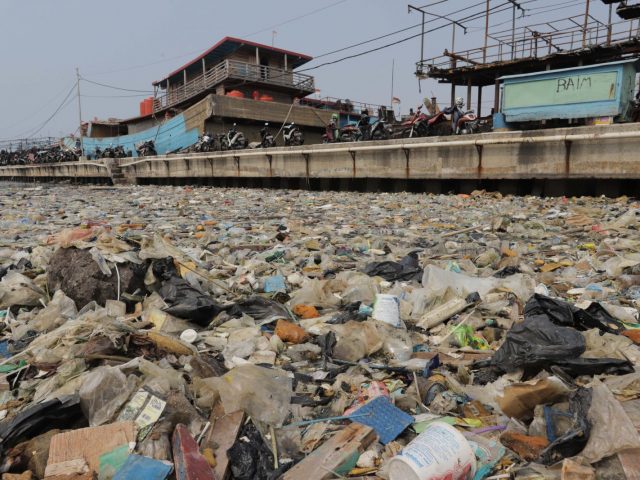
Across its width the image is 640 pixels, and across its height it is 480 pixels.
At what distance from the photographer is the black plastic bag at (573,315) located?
251cm

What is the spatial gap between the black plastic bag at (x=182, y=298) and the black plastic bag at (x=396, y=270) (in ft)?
4.99

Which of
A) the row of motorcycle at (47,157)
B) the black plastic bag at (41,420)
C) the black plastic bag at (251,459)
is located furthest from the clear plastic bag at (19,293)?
the row of motorcycle at (47,157)

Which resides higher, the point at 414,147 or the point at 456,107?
the point at 456,107

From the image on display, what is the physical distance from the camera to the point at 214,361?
2.35m

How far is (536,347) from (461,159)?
30.2ft

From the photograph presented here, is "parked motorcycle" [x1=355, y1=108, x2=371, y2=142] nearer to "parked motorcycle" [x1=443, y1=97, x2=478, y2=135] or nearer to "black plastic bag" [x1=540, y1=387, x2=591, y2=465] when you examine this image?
"parked motorcycle" [x1=443, y1=97, x2=478, y2=135]

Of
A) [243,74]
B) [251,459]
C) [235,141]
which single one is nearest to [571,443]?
[251,459]

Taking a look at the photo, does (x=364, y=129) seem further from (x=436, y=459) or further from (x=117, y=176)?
(x=117, y=176)

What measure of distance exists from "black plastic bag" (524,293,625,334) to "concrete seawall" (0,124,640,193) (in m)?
7.06

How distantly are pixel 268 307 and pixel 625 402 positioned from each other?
2130 millimetres

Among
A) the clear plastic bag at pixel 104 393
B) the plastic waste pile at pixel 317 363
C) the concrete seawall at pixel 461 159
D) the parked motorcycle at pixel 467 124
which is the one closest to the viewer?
the plastic waste pile at pixel 317 363

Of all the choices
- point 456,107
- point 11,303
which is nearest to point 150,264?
point 11,303

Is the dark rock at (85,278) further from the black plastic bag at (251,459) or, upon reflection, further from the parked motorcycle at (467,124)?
the parked motorcycle at (467,124)

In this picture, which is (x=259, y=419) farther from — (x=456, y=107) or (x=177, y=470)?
(x=456, y=107)
